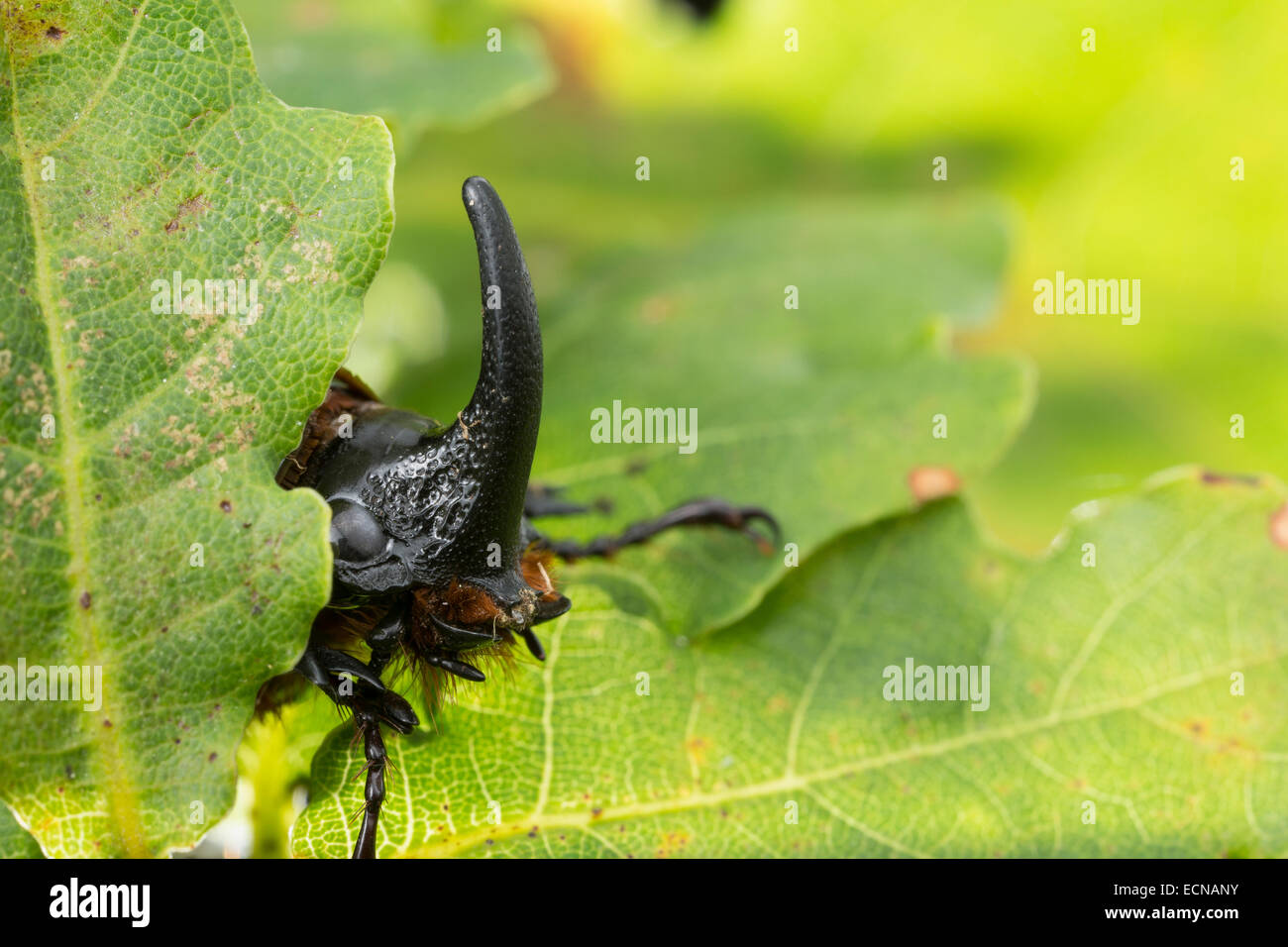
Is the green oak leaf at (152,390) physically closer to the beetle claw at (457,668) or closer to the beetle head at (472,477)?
the beetle head at (472,477)

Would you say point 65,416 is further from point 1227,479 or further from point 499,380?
point 1227,479

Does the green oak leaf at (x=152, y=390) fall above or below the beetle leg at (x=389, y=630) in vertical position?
above

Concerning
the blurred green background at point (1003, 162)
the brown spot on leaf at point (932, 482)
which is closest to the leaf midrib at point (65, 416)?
the brown spot on leaf at point (932, 482)

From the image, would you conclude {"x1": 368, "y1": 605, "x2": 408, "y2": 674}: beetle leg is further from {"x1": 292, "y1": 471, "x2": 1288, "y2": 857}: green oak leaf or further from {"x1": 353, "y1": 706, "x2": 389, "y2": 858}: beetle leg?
{"x1": 292, "y1": 471, "x2": 1288, "y2": 857}: green oak leaf

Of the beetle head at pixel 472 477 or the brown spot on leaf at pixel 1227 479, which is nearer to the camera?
the beetle head at pixel 472 477

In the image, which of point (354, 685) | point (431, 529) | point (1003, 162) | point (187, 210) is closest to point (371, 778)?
point (354, 685)
